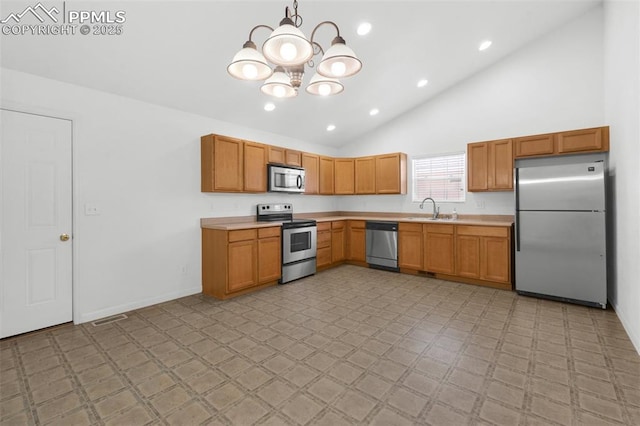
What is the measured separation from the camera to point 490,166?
464 centimetres

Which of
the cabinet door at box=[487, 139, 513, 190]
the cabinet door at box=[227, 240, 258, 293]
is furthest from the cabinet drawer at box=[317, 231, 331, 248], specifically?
the cabinet door at box=[487, 139, 513, 190]

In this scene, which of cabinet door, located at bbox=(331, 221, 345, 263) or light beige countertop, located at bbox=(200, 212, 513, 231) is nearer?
light beige countertop, located at bbox=(200, 212, 513, 231)

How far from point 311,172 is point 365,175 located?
1187 mm

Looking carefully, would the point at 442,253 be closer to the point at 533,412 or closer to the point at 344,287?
the point at 344,287

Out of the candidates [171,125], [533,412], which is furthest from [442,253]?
[171,125]

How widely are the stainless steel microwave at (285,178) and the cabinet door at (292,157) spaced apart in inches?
4.5

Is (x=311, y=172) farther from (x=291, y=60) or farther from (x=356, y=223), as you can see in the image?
(x=291, y=60)

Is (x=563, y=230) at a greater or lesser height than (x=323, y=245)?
greater

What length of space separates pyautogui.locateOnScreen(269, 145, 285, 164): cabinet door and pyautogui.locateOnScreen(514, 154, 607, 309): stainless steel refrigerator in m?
3.67

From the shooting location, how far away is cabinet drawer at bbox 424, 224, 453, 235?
4.80 meters

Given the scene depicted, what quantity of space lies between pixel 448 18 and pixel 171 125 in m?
3.89

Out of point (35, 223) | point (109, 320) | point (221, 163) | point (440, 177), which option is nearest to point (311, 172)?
point (221, 163)

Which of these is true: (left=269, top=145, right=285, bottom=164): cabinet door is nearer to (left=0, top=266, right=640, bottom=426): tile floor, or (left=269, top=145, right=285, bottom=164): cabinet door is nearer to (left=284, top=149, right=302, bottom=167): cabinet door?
(left=284, top=149, right=302, bottom=167): cabinet door

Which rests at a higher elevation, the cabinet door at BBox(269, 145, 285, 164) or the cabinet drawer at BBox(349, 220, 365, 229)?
the cabinet door at BBox(269, 145, 285, 164)
